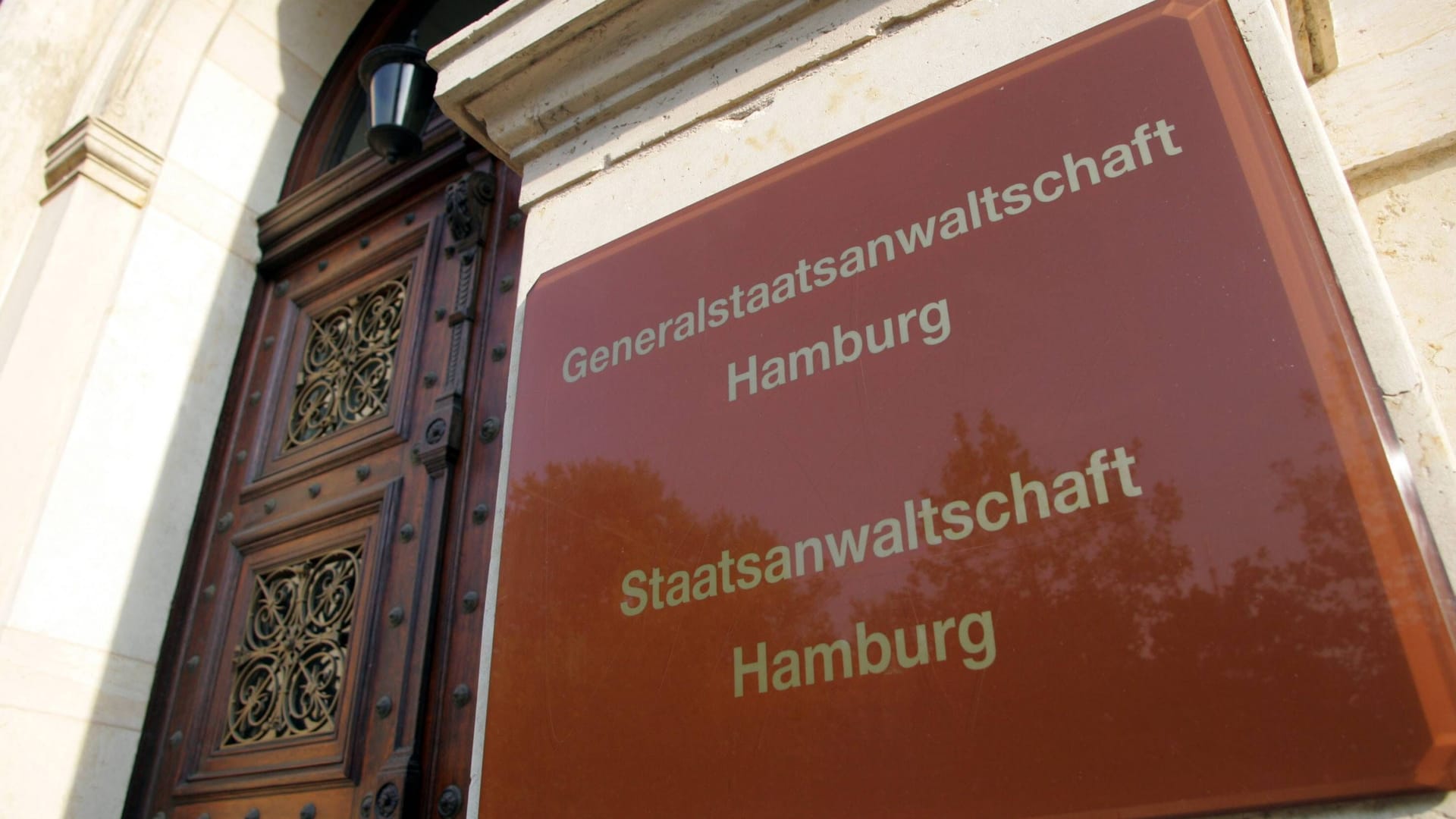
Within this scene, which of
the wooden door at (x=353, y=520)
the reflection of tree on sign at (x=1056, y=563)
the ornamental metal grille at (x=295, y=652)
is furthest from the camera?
the ornamental metal grille at (x=295, y=652)

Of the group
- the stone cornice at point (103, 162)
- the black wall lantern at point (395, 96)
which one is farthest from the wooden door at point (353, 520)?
the stone cornice at point (103, 162)

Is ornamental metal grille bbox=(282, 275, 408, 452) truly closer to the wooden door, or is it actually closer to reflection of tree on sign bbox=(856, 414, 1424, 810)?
the wooden door

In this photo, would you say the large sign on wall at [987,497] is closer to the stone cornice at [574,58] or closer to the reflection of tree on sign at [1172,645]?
the reflection of tree on sign at [1172,645]

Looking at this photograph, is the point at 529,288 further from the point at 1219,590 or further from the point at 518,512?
the point at 1219,590

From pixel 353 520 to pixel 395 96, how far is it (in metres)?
1.40

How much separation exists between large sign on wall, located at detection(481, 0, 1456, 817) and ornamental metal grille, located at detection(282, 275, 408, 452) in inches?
55.5

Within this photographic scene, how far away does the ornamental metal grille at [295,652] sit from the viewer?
9.20ft

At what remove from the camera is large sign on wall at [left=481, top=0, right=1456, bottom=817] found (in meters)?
1.20

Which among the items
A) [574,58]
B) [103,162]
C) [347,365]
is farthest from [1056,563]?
[103,162]

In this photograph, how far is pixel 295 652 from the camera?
293cm

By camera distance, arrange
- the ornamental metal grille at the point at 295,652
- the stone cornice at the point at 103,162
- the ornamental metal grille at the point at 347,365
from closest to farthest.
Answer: the ornamental metal grille at the point at 295,652 < the ornamental metal grille at the point at 347,365 < the stone cornice at the point at 103,162

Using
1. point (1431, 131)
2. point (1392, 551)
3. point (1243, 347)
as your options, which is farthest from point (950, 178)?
point (1392, 551)

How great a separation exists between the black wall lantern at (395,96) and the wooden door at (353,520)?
12 cm

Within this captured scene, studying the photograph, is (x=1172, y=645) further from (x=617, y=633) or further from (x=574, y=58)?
(x=574, y=58)
